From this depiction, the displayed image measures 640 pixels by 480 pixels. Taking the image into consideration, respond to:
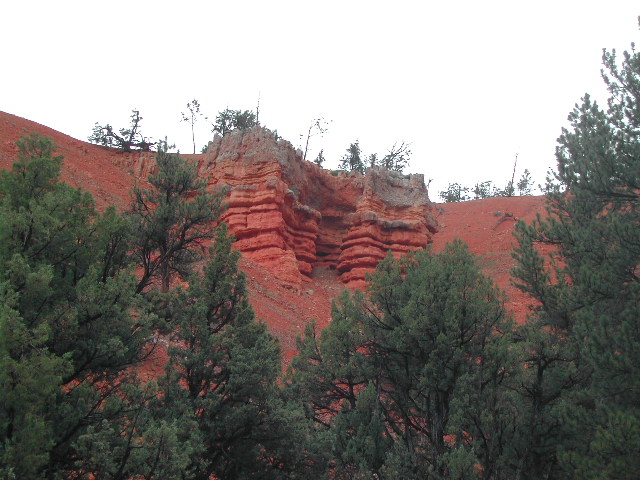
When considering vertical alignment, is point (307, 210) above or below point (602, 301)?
above

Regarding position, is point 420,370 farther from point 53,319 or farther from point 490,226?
point 490,226

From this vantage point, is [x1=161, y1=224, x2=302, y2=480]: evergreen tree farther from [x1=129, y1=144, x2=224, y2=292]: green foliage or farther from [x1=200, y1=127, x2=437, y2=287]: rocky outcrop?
[x1=200, y1=127, x2=437, y2=287]: rocky outcrop

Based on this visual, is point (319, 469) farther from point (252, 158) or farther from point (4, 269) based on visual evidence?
point (252, 158)

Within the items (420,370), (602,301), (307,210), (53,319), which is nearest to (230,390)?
(53,319)

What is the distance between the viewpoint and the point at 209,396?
31.4ft

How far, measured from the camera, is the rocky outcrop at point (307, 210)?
2945 cm

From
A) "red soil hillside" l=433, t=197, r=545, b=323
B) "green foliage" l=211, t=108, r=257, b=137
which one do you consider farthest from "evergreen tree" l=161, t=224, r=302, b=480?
"green foliage" l=211, t=108, r=257, b=137

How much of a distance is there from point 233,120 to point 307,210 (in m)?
19.1

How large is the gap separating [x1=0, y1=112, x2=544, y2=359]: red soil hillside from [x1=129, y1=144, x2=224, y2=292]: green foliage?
8281mm

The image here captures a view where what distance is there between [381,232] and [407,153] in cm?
1705

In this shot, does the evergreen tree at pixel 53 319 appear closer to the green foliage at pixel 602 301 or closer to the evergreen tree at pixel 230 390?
the evergreen tree at pixel 230 390

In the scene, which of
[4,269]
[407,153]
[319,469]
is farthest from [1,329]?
[407,153]

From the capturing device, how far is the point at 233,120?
4762 centimetres

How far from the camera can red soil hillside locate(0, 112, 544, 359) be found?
28.2 metres
